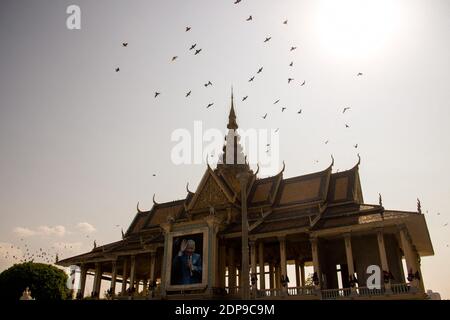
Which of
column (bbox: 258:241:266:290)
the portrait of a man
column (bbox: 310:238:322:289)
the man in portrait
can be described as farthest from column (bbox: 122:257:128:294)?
column (bbox: 310:238:322:289)

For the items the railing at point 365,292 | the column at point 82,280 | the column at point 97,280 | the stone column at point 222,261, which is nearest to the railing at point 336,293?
the railing at point 365,292

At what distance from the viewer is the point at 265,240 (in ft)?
97.4

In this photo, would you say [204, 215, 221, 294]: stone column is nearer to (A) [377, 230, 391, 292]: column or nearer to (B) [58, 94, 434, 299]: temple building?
(B) [58, 94, 434, 299]: temple building

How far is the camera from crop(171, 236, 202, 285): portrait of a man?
94.7ft

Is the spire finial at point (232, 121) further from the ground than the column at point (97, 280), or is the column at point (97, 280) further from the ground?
the spire finial at point (232, 121)

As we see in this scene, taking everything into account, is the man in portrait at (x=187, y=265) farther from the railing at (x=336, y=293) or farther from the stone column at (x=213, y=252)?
the railing at (x=336, y=293)

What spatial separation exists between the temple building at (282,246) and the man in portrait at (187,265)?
0.25 feet

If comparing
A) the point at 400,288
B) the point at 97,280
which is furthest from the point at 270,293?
the point at 97,280

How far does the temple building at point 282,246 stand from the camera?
24.6 metres

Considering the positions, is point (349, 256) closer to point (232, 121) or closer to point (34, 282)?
point (232, 121)

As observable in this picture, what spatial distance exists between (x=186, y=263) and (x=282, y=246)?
771 centimetres
